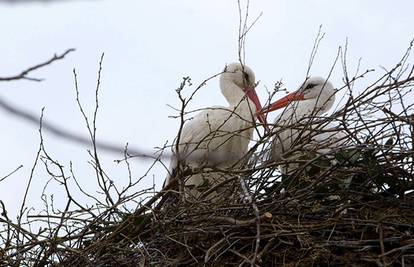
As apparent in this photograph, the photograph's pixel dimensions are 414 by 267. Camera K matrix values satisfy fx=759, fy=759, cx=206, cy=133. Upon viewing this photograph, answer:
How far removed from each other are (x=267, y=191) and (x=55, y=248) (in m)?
0.94

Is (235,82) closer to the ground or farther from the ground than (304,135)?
farther from the ground

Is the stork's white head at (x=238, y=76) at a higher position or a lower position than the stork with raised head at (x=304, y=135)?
higher

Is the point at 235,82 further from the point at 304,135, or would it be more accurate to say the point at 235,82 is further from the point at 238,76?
the point at 304,135

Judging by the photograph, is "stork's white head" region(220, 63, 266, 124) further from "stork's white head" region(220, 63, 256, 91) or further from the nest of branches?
the nest of branches

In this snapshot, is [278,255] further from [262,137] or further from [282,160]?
[262,137]

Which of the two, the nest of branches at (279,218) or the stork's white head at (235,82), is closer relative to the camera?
the nest of branches at (279,218)

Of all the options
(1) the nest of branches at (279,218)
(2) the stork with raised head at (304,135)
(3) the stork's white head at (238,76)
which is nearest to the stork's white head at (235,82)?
(3) the stork's white head at (238,76)

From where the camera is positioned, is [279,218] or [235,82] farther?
[235,82]

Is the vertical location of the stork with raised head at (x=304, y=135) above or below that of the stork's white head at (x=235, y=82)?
below

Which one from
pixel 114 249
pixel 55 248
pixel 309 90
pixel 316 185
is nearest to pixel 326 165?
pixel 316 185

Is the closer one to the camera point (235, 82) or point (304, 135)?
point (304, 135)

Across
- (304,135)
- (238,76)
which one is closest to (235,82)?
(238,76)

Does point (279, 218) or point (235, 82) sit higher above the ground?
point (235, 82)

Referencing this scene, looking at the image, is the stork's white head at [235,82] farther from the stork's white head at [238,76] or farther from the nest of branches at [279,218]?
the nest of branches at [279,218]
